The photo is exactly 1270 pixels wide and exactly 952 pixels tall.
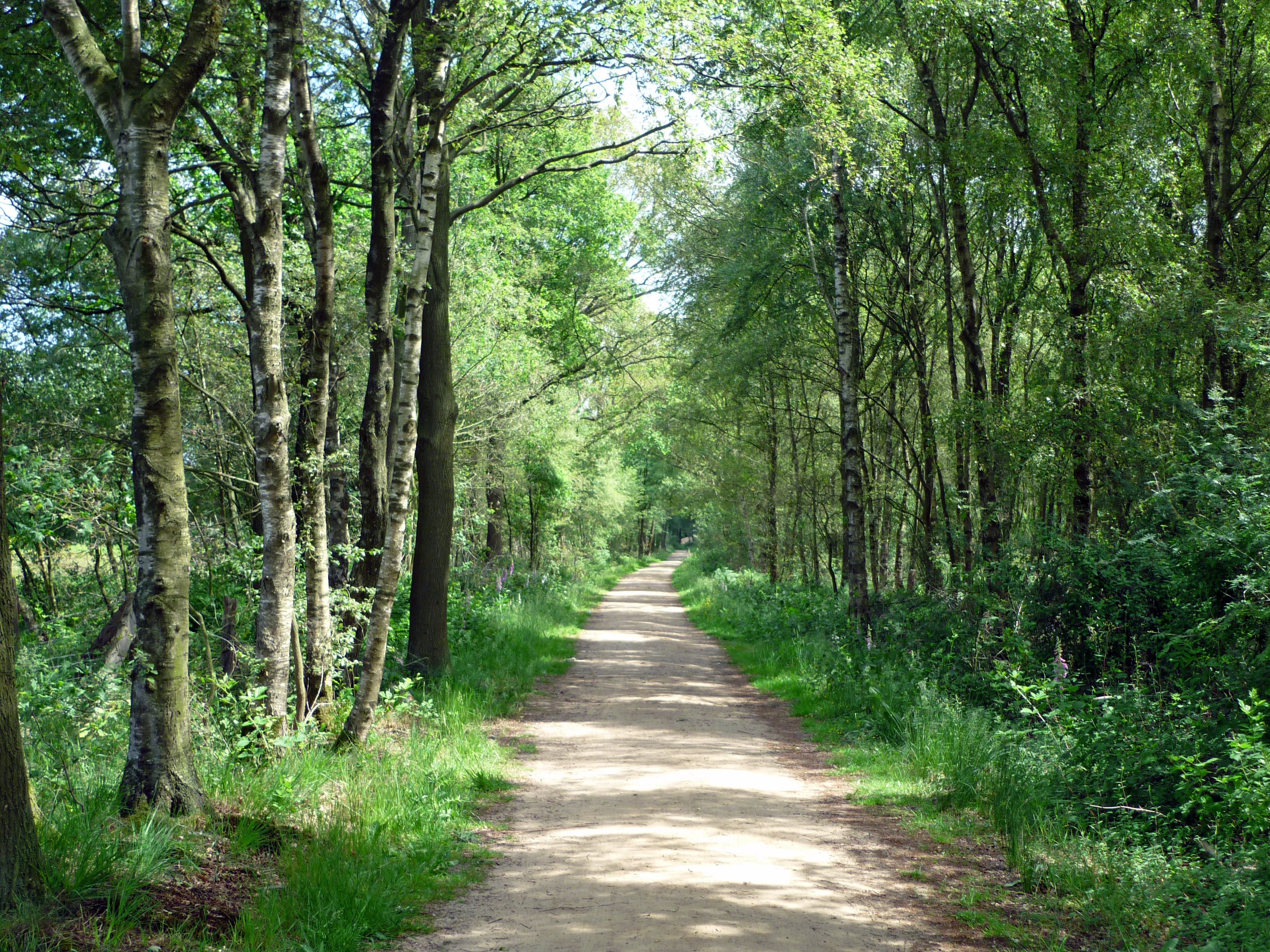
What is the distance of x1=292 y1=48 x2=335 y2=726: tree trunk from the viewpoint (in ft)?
27.4

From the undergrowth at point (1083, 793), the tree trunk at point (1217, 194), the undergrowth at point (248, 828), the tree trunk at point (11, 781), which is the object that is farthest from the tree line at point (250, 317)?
the tree trunk at point (1217, 194)

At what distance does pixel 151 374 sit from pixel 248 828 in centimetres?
289

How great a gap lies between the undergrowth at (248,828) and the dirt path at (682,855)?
467 mm

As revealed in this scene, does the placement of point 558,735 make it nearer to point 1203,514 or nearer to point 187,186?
point 1203,514

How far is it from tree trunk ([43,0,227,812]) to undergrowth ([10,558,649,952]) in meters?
0.41

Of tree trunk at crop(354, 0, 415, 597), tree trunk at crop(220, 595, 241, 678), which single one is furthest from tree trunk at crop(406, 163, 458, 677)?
tree trunk at crop(220, 595, 241, 678)

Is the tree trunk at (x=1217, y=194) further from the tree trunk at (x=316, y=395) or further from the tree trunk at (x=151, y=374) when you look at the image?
the tree trunk at (x=151, y=374)

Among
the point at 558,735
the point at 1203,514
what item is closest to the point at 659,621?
the point at 558,735

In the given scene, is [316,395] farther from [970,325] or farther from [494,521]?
[494,521]

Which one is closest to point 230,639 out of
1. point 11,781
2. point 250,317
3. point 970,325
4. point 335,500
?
point 250,317

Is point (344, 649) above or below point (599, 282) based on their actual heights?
below

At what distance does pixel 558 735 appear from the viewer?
10.7 m

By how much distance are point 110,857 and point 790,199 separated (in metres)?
16.3

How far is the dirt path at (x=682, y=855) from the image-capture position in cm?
509
